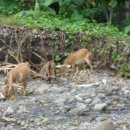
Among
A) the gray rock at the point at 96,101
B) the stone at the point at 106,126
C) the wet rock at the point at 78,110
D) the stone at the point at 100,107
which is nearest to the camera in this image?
the stone at the point at 106,126

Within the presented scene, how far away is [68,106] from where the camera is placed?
7914mm

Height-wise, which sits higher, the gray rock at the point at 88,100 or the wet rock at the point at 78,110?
the gray rock at the point at 88,100

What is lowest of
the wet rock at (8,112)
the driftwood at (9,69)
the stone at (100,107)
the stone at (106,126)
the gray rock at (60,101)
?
the stone at (106,126)

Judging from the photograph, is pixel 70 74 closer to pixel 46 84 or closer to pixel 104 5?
pixel 46 84

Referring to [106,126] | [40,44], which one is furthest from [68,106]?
[40,44]

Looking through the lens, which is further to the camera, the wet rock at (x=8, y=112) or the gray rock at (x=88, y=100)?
the gray rock at (x=88, y=100)

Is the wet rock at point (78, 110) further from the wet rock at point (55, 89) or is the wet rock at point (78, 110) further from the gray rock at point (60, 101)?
the wet rock at point (55, 89)

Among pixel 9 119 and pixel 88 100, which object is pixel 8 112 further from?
pixel 88 100

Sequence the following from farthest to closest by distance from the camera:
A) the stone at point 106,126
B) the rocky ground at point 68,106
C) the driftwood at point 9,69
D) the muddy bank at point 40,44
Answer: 1. the muddy bank at point 40,44
2. the driftwood at point 9,69
3. the rocky ground at point 68,106
4. the stone at point 106,126

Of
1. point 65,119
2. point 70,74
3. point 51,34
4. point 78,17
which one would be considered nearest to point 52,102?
point 65,119

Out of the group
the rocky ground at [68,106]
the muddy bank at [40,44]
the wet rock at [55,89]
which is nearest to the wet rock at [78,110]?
the rocky ground at [68,106]

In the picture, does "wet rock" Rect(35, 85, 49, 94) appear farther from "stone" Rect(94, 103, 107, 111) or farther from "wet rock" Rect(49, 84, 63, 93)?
"stone" Rect(94, 103, 107, 111)

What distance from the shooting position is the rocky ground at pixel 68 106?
733 centimetres

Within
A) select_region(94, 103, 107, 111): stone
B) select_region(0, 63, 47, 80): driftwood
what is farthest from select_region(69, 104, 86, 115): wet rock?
select_region(0, 63, 47, 80): driftwood
